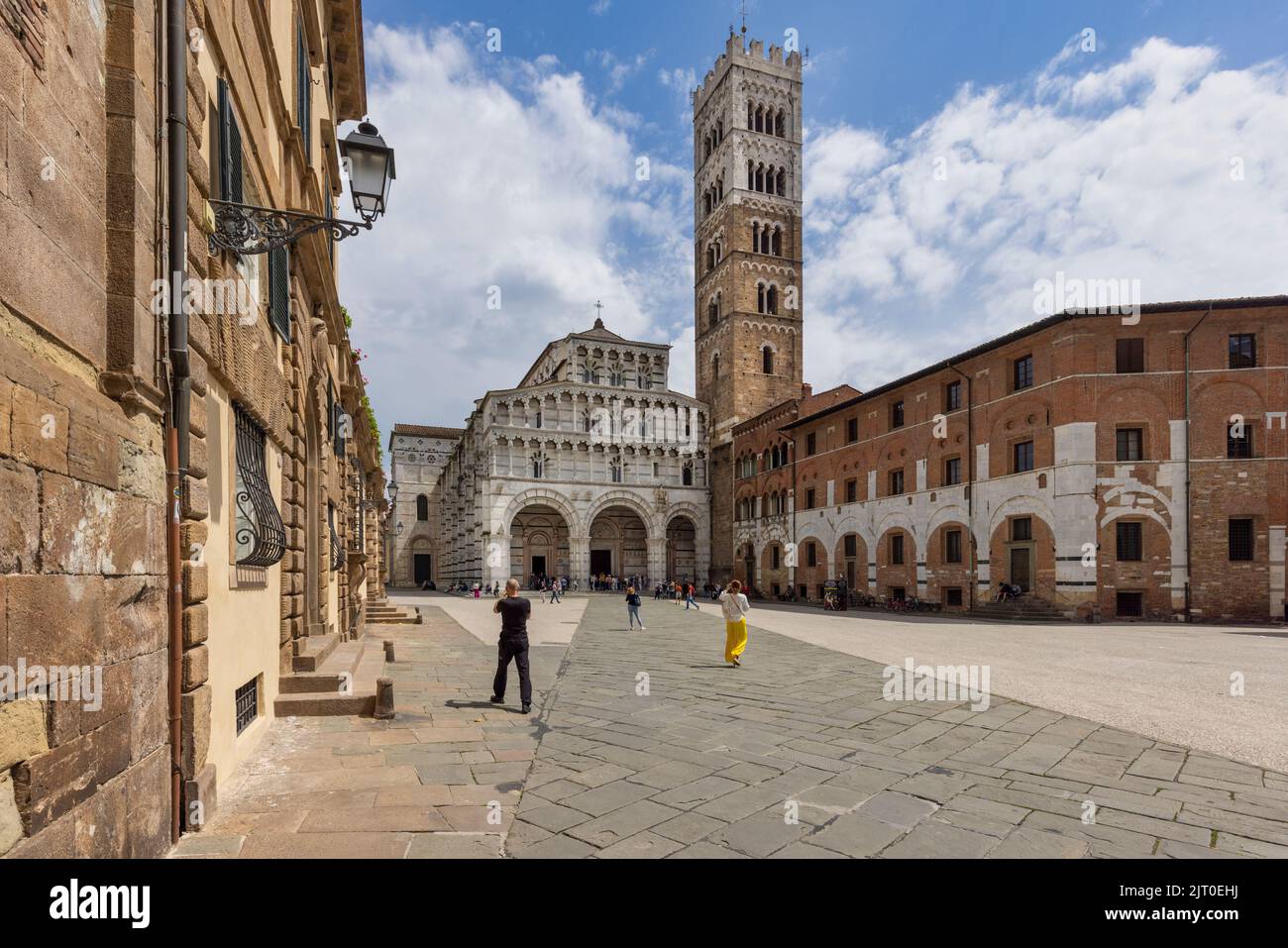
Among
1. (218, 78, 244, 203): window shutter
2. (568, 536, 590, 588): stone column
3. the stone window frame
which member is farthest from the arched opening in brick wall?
the stone window frame

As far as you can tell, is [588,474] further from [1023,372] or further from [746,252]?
[1023,372]

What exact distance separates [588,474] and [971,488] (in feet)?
76.6

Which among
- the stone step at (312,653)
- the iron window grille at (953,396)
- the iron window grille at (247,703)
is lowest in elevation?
the stone step at (312,653)

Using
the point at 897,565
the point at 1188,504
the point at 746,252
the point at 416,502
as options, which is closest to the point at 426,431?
the point at 416,502

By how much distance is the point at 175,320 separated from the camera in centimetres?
371

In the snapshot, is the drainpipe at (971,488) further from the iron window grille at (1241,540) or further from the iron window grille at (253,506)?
the iron window grille at (253,506)

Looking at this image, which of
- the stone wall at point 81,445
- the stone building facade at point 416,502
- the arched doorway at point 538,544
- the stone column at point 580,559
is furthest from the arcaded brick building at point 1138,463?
the stone building facade at point 416,502

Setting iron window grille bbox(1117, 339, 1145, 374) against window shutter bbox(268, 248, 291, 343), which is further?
iron window grille bbox(1117, 339, 1145, 374)

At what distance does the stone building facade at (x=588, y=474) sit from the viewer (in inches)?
1619

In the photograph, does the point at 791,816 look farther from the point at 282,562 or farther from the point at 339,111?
the point at 339,111

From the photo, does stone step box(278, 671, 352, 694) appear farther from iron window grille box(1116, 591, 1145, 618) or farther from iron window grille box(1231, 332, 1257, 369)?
→ iron window grille box(1231, 332, 1257, 369)

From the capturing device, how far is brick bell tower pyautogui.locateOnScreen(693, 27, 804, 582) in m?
46.8

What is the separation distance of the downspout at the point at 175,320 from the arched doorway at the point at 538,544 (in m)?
40.0

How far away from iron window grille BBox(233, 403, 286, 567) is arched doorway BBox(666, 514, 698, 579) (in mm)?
40682
